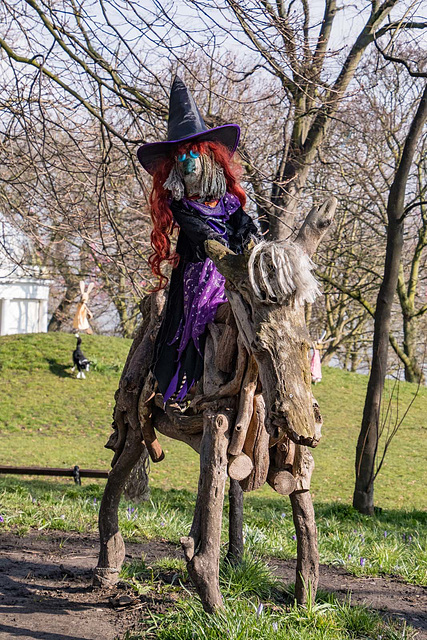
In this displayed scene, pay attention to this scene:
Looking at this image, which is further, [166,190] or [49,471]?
[49,471]

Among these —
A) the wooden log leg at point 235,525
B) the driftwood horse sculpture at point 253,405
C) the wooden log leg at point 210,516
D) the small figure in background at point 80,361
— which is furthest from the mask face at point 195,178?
the small figure in background at point 80,361

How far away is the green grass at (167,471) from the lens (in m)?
5.67

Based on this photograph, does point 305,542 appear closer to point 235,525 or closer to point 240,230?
point 235,525

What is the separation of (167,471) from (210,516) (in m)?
7.98

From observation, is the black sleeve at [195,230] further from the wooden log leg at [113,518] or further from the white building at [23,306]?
the white building at [23,306]

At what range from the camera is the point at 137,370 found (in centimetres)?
428

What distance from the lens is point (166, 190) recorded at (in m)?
3.93

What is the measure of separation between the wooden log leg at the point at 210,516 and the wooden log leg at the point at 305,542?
1.44 ft

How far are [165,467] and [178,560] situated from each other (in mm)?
6740

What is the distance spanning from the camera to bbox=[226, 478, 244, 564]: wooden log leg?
172 inches

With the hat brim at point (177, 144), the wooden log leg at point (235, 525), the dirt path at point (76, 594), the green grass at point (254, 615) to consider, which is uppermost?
the hat brim at point (177, 144)

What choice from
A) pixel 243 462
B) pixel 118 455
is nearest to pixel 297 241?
pixel 243 462

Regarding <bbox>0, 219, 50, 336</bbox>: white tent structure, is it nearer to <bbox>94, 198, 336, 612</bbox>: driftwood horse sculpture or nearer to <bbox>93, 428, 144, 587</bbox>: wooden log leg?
<bbox>93, 428, 144, 587</bbox>: wooden log leg

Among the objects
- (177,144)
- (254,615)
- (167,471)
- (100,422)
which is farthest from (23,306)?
(254,615)
